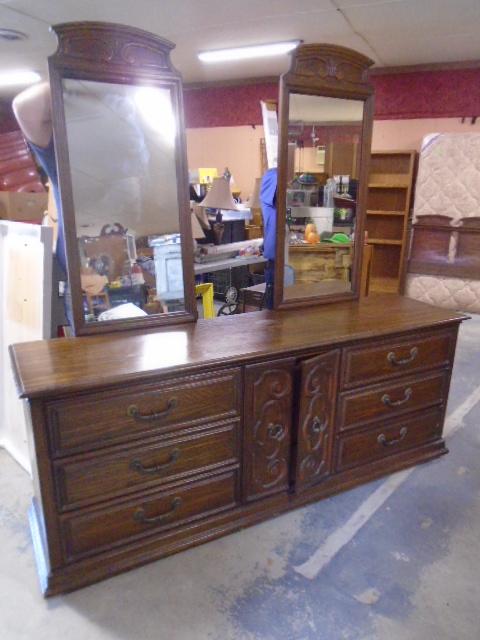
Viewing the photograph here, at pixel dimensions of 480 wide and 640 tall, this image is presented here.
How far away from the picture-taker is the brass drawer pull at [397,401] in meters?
1.95

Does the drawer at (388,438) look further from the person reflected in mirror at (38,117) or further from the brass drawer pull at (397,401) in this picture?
the person reflected in mirror at (38,117)

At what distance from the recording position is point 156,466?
4.95ft

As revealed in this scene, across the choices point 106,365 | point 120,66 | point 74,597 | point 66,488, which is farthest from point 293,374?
point 120,66

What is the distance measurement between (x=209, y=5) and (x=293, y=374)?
3.03 meters

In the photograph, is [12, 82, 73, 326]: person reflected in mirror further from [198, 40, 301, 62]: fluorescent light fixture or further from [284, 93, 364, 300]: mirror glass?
[198, 40, 301, 62]: fluorescent light fixture

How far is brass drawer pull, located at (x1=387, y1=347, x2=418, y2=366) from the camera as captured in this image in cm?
190

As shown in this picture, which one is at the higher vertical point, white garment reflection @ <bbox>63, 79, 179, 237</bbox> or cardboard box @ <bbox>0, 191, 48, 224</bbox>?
white garment reflection @ <bbox>63, 79, 179, 237</bbox>

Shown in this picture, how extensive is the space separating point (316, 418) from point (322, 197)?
1.03 metres

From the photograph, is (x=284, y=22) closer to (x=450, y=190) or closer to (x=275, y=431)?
(x=450, y=190)

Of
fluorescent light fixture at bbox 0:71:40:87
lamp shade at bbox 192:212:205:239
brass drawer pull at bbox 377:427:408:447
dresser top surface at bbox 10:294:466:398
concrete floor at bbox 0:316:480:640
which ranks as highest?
fluorescent light fixture at bbox 0:71:40:87

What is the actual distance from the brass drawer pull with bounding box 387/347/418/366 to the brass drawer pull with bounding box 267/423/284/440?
21.6 inches

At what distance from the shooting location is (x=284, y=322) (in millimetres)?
1903

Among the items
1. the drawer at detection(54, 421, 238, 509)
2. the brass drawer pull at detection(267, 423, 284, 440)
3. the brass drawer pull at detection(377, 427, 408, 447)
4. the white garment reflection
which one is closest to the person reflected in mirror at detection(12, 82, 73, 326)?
the white garment reflection

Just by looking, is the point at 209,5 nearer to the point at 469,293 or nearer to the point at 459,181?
the point at 459,181
